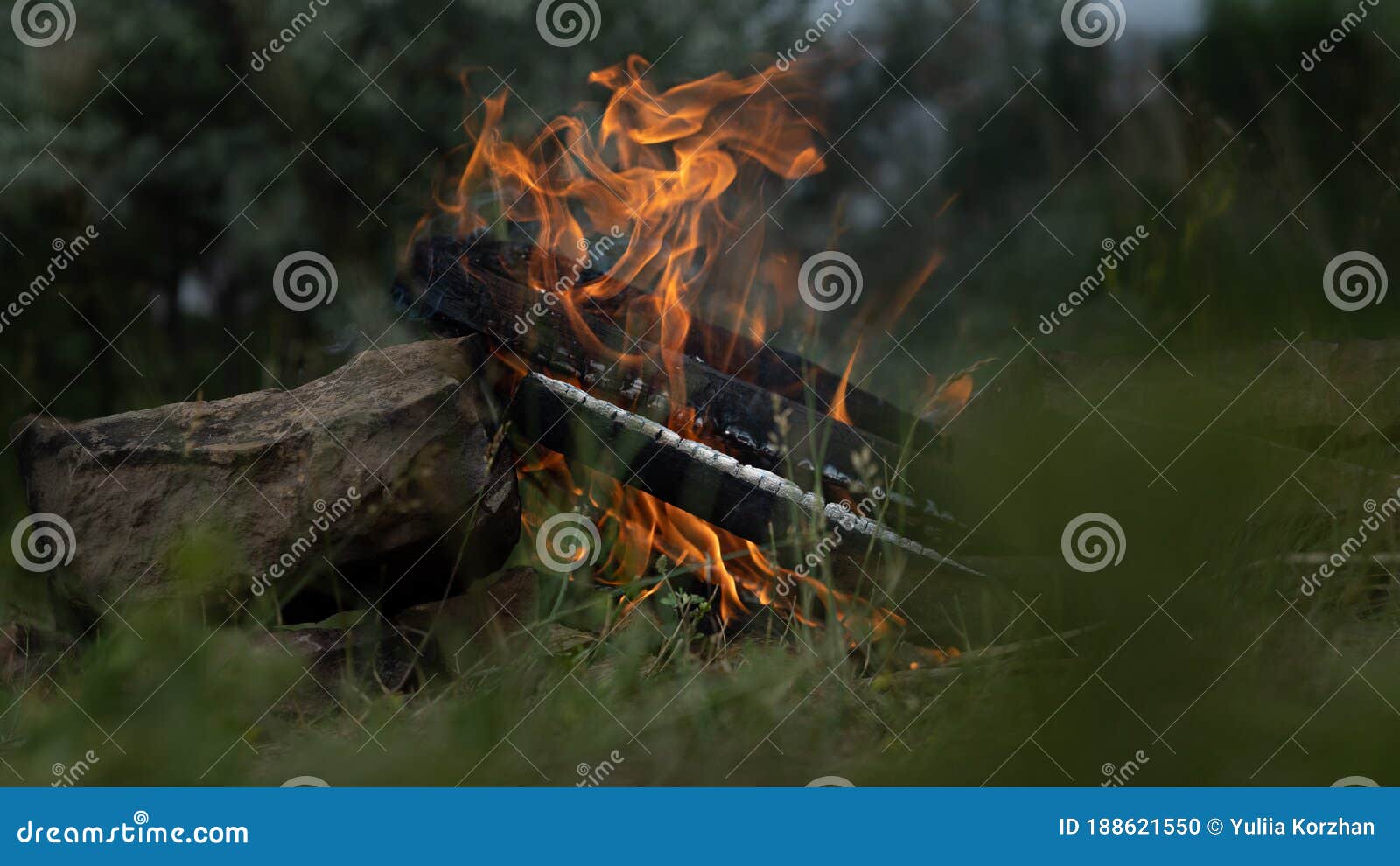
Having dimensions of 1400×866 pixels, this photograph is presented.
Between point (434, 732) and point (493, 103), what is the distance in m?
2.84

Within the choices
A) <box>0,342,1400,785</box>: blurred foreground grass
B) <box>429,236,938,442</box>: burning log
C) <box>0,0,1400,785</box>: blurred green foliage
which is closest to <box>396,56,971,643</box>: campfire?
<box>429,236,938,442</box>: burning log

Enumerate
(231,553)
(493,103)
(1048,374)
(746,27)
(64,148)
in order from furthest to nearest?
(746,27)
(64,148)
(493,103)
(1048,374)
(231,553)

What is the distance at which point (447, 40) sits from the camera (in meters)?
6.17

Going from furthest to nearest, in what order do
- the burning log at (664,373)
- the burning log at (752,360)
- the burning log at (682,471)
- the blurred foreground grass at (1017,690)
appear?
the burning log at (752,360) < the burning log at (664,373) < the burning log at (682,471) < the blurred foreground grass at (1017,690)

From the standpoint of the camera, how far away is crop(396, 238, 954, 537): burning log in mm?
3682

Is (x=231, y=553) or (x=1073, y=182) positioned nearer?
(x=231, y=553)

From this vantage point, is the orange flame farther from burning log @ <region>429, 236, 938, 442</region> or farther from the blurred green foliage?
the blurred green foliage

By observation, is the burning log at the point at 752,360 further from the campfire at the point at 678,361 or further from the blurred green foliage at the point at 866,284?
the blurred green foliage at the point at 866,284

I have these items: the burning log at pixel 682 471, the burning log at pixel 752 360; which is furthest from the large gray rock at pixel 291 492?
the burning log at pixel 752 360

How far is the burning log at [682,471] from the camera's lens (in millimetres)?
3578

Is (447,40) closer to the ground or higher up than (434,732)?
higher up

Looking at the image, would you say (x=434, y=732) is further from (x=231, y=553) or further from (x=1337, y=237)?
(x=1337, y=237)

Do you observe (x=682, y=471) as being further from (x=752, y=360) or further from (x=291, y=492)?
(x=291, y=492)

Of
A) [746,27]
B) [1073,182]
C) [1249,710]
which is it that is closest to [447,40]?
[746,27]
